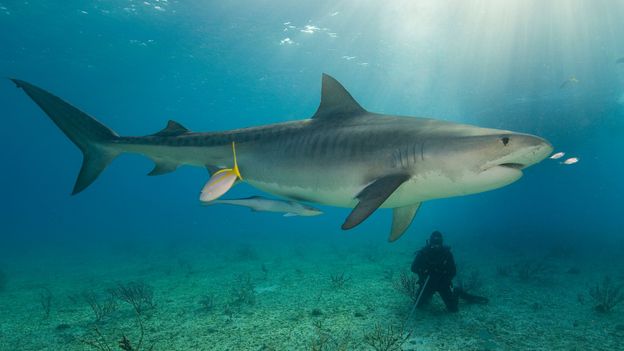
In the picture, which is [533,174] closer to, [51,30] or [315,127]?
[315,127]

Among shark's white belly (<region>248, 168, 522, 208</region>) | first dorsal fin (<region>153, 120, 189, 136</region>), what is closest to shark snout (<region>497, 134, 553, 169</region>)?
shark's white belly (<region>248, 168, 522, 208</region>)

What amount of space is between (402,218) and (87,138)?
5.19 metres

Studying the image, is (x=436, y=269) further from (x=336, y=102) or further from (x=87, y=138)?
(x=87, y=138)

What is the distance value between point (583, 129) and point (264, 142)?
1510 inches

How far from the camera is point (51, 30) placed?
79.9 ft

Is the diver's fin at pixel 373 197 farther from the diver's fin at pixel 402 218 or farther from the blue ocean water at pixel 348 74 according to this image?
the blue ocean water at pixel 348 74

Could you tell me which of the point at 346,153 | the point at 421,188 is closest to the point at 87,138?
the point at 346,153

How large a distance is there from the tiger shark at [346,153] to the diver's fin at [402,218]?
0.05 feet

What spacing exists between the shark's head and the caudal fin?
487 cm

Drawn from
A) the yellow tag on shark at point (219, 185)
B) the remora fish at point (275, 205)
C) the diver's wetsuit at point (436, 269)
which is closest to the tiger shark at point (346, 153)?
the remora fish at point (275, 205)

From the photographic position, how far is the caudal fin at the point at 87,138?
4.86 metres

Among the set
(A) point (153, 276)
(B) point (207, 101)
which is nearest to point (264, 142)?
(A) point (153, 276)

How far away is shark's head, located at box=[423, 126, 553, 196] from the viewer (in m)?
2.75

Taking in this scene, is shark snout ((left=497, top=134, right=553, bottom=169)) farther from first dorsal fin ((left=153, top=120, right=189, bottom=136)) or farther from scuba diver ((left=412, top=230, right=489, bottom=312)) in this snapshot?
first dorsal fin ((left=153, top=120, right=189, bottom=136))
